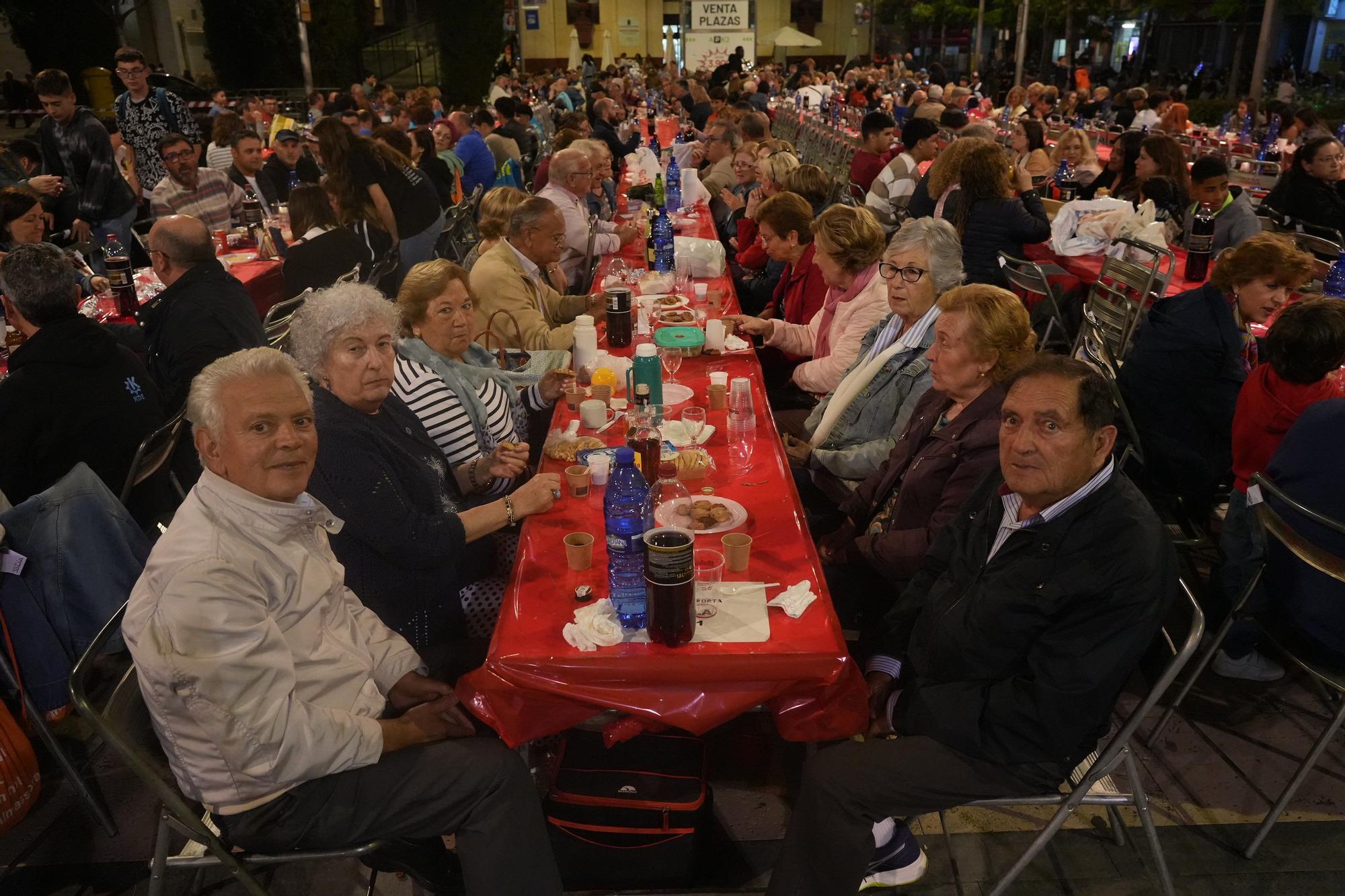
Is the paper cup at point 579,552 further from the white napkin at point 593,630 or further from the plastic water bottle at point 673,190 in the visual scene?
the plastic water bottle at point 673,190

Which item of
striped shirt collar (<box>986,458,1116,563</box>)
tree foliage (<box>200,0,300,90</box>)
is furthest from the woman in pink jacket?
tree foliage (<box>200,0,300,90</box>)

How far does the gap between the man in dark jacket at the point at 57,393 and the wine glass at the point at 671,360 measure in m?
1.83

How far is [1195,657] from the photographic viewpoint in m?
3.07

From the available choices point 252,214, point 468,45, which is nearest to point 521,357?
point 252,214

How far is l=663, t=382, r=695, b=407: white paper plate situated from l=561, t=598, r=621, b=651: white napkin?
1330mm

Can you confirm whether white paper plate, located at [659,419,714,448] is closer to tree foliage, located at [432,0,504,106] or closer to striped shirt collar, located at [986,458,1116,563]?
striped shirt collar, located at [986,458,1116,563]

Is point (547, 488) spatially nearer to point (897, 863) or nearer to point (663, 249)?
point (897, 863)

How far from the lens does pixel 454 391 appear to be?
2973 millimetres

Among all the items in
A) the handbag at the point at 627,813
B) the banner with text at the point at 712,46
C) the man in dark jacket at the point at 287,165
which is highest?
the banner with text at the point at 712,46

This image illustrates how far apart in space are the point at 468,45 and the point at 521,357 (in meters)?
23.3

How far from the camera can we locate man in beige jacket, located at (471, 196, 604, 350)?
4.11 metres

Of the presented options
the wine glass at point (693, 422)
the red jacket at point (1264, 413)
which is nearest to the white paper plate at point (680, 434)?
the wine glass at point (693, 422)

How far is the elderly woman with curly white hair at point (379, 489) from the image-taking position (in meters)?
2.32

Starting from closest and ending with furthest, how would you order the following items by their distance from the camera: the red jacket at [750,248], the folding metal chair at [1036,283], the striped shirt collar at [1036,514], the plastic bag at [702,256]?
the striped shirt collar at [1036,514]
the folding metal chair at [1036,283]
the plastic bag at [702,256]
the red jacket at [750,248]
